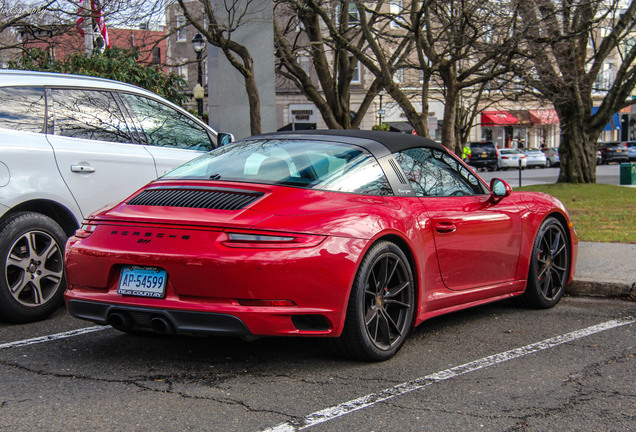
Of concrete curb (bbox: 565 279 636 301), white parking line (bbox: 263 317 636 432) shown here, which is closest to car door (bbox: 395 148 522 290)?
white parking line (bbox: 263 317 636 432)

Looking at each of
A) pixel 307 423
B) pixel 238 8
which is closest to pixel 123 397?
pixel 307 423

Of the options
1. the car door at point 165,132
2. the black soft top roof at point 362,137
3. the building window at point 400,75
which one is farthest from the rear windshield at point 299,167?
the building window at point 400,75

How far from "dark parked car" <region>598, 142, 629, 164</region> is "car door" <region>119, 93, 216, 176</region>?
52.4 m

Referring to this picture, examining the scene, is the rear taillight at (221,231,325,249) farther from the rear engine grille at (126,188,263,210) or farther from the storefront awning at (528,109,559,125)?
the storefront awning at (528,109,559,125)

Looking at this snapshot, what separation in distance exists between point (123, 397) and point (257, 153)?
2.00m

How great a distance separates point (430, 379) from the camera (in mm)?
4395

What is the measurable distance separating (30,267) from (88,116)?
1449 mm

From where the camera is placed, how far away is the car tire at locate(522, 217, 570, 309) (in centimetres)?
639

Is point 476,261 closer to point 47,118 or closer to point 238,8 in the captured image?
point 47,118

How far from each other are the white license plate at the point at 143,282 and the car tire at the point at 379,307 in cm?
105

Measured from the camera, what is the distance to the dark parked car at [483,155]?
49.8m

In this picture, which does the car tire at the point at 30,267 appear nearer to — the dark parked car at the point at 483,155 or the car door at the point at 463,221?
the car door at the point at 463,221

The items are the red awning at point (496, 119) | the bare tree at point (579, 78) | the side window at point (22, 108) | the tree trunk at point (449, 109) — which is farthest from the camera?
the red awning at point (496, 119)

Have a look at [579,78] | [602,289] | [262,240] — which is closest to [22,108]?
[262,240]
